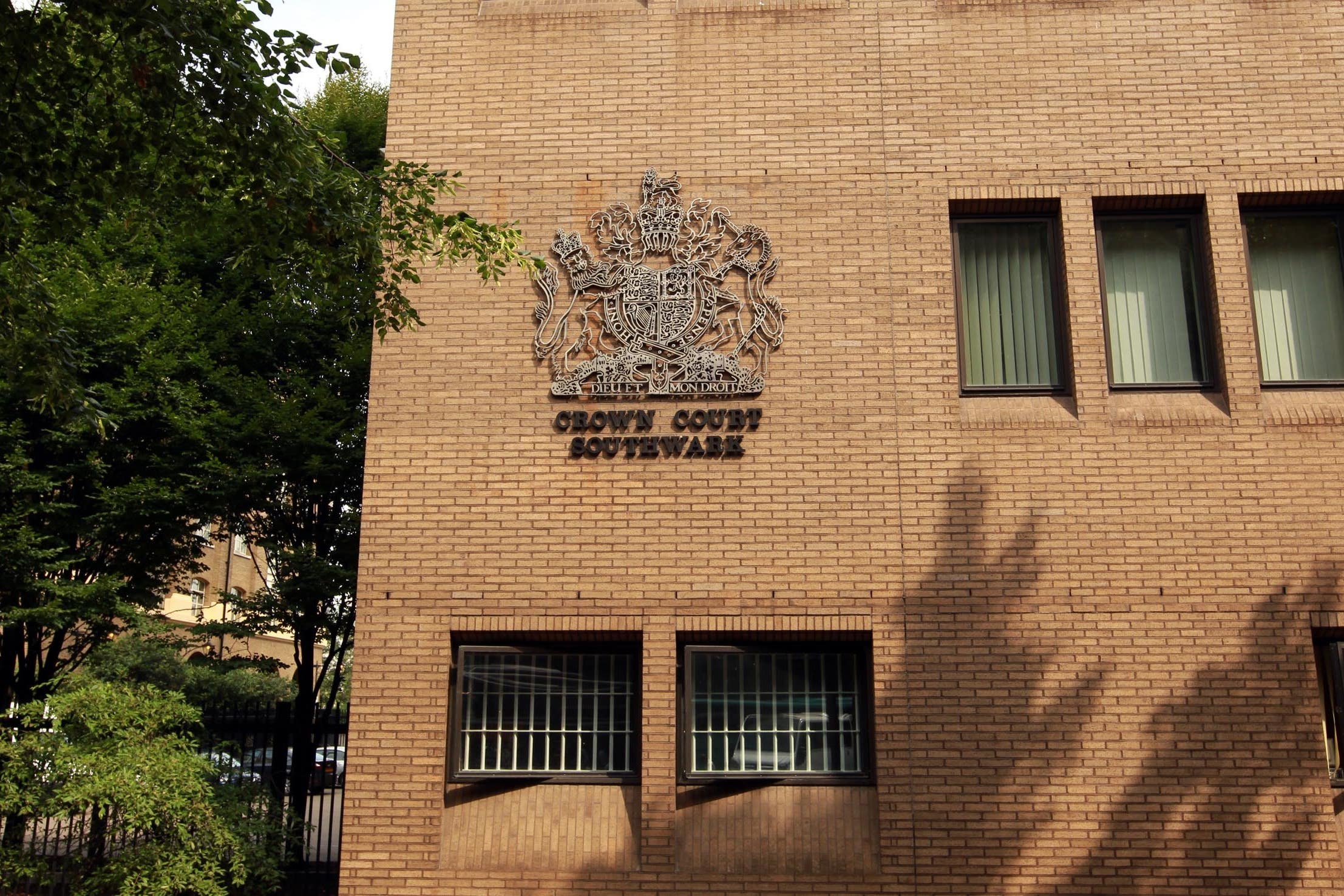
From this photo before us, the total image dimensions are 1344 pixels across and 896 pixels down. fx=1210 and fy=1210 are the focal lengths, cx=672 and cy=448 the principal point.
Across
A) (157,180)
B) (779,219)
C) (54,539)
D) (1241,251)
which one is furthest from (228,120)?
(1241,251)

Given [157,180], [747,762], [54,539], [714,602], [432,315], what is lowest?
[747,762]

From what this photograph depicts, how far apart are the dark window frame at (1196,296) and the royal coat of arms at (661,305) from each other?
113 inches

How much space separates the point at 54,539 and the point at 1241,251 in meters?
12.9

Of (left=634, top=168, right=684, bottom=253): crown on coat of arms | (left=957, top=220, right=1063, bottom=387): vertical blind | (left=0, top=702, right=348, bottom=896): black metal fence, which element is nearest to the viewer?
(left=957, top=220, right=1063, bottom=387): vertical blind

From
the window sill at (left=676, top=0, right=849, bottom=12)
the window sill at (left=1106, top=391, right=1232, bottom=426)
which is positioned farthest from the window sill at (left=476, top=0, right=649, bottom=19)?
the window sill at (left=1106, top=391, right=1232, bottom=426)

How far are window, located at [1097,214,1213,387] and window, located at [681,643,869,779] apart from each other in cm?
352

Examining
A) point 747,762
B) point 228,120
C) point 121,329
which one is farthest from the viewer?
point 121,329

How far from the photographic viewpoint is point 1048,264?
35.4 feet

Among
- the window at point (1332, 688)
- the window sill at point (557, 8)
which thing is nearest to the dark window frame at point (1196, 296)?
the window at point (1332, 688)

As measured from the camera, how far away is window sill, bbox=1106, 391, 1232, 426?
10.1 metres

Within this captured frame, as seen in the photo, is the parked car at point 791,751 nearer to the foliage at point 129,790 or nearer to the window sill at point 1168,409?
the window sill at point 1168,409

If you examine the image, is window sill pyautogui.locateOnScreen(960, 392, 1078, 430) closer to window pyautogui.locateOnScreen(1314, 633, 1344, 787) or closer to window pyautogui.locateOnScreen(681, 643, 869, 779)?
window pyautogui.locateOnScreen(681, 643, 869, 779)

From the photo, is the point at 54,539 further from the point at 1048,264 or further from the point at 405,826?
the point at 1048,264

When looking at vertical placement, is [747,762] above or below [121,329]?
below
